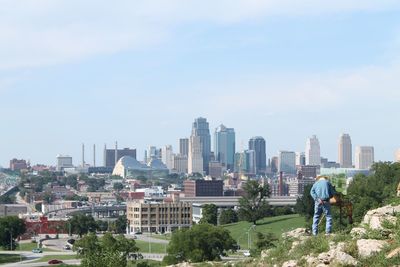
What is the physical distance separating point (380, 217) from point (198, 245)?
39760 millimetres

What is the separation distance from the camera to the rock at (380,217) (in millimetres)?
15992

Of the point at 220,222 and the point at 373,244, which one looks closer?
the point at 373,244

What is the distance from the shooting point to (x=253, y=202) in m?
101

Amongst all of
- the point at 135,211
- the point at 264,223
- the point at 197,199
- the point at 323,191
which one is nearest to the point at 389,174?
the point at 264,223

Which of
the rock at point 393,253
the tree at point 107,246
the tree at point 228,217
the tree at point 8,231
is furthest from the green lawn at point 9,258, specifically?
the rock at point 393,253

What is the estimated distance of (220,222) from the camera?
11475cm

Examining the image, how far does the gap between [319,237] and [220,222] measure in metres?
98.8

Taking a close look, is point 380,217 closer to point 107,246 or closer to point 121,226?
point 107,246

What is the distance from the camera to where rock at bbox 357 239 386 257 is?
14548 mm

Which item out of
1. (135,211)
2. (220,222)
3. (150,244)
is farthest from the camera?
(135,211)

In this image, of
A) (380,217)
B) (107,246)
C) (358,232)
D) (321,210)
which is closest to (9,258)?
(107,246)

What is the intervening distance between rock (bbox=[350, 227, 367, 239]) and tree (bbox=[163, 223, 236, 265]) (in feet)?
116

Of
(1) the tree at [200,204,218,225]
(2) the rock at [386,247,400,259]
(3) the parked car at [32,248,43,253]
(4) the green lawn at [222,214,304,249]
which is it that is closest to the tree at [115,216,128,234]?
(1) the tree at [200,204,218,225]

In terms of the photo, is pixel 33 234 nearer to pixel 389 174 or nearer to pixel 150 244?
pixel 150 244
